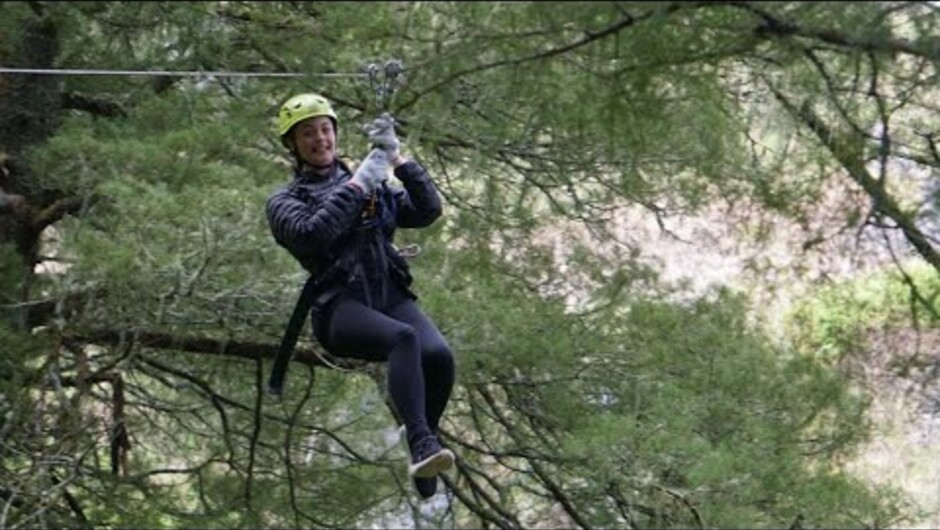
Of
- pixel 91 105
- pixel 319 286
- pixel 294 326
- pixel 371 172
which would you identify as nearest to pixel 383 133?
pixel 371 172

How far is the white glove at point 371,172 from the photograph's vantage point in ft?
11.9

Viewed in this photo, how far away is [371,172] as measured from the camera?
11.9 ft

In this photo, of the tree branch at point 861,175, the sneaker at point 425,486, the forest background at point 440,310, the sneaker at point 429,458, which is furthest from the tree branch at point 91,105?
the tree branch at point 861,175

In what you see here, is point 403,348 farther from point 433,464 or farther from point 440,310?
point 440,310

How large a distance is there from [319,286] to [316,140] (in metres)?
0.34

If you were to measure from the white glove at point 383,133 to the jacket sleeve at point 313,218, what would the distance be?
0.11m

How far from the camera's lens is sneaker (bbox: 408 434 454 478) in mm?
3615

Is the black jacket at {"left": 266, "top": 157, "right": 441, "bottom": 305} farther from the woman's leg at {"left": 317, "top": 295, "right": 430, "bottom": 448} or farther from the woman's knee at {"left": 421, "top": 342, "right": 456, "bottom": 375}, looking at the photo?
the woman's knee at {"left": 421, "top": 342, "right": 456, "bottom": 375}

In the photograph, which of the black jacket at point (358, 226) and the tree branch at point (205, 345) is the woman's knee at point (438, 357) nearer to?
the black jacket at point (358, 226)

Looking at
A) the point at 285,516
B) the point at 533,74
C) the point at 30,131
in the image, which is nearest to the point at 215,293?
the point at 30,131

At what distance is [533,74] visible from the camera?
9.27 feet

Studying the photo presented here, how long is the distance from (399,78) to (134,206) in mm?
1342

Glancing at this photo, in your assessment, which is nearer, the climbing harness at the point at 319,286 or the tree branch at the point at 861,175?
the tree branch at the point at 861,175

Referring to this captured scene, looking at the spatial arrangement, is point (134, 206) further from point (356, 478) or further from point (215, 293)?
point (356, 478)
